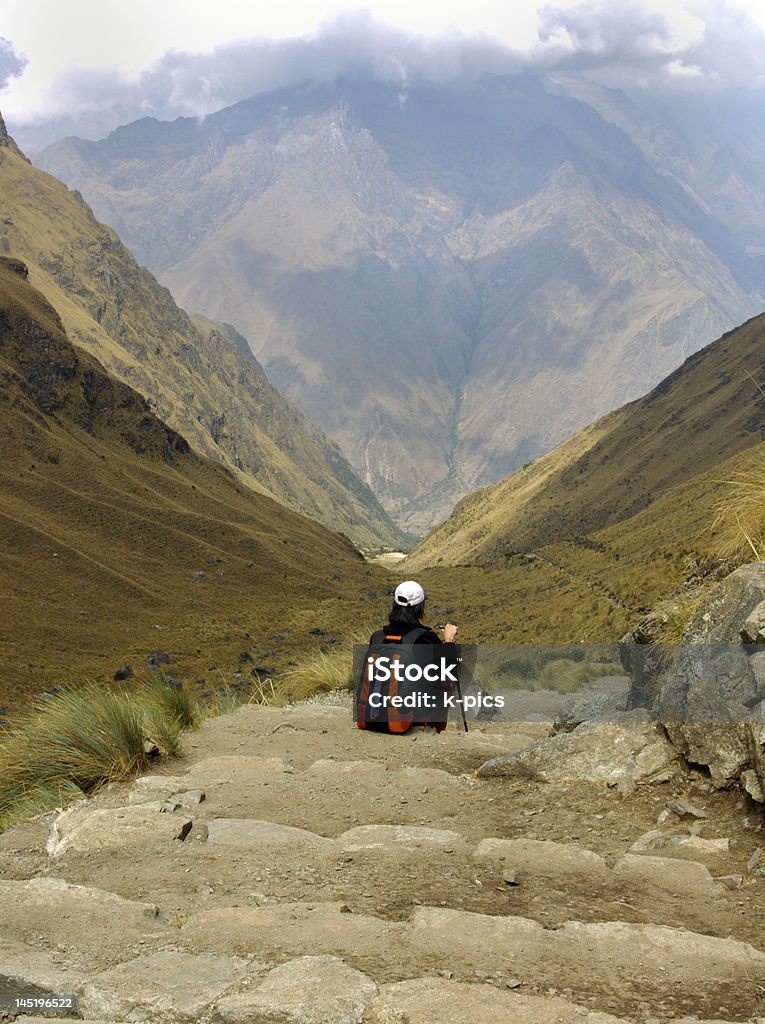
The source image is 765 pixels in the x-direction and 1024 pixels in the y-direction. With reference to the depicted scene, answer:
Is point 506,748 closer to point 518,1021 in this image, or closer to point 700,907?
point 700,907

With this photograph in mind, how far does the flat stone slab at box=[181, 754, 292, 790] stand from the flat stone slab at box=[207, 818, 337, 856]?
120 centimetres

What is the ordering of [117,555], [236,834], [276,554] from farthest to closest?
[276,554] < [117,555] < [236,834]

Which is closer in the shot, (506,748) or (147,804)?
(147,804)

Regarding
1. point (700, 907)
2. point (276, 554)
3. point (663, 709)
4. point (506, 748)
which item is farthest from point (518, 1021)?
point (276, 554)

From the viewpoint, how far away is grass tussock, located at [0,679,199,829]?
8.35 meters

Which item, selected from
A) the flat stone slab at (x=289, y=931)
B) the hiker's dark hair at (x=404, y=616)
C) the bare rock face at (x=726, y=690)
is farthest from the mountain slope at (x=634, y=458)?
the flat stone slab at (x=289, y=931)

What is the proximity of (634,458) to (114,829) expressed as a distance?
4394 inches

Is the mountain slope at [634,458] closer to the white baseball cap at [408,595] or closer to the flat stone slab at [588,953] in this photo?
the white baseball cap at [408,595]

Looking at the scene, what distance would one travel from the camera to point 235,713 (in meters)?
12.4

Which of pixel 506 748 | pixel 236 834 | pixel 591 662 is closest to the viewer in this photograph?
pixel 236 834

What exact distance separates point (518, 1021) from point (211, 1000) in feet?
4.84

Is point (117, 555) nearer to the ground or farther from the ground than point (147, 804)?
farther from the ground

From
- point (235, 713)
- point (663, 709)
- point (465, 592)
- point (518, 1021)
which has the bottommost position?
point (518, 1021)

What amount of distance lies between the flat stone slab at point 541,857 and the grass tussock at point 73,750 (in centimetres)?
403
